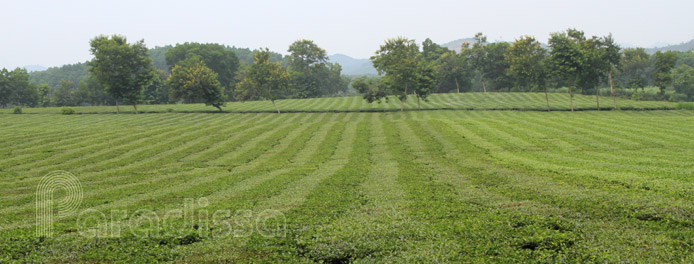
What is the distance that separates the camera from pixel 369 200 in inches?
509

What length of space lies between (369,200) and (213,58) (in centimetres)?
13551

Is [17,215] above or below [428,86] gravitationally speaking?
below

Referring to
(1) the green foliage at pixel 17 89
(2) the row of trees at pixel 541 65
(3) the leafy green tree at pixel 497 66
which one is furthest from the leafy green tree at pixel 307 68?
(1) the green foliage at pixel 17 89

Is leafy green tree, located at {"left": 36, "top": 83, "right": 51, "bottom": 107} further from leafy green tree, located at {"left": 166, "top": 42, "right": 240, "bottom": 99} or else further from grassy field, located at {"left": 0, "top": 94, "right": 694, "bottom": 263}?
grassy field, located at {"left": 0, "top": 94, "right": 694, "bottom": 263}

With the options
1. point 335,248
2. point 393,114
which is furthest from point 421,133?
point 393,114

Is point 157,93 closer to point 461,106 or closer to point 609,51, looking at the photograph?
point 461,106

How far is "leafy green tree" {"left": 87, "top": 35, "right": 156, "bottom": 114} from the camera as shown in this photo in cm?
6988

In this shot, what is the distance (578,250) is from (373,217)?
5.08 meters

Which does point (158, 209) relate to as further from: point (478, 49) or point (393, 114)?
point (478, 49)

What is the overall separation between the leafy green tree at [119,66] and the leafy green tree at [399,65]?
160 ft

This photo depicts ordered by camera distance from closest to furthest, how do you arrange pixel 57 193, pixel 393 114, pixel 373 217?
pixel 373 217 < pixel 57 193 < pixel 393 114

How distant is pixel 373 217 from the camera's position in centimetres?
1062

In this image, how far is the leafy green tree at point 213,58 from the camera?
132m

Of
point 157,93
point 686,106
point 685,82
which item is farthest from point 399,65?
point 685,82
